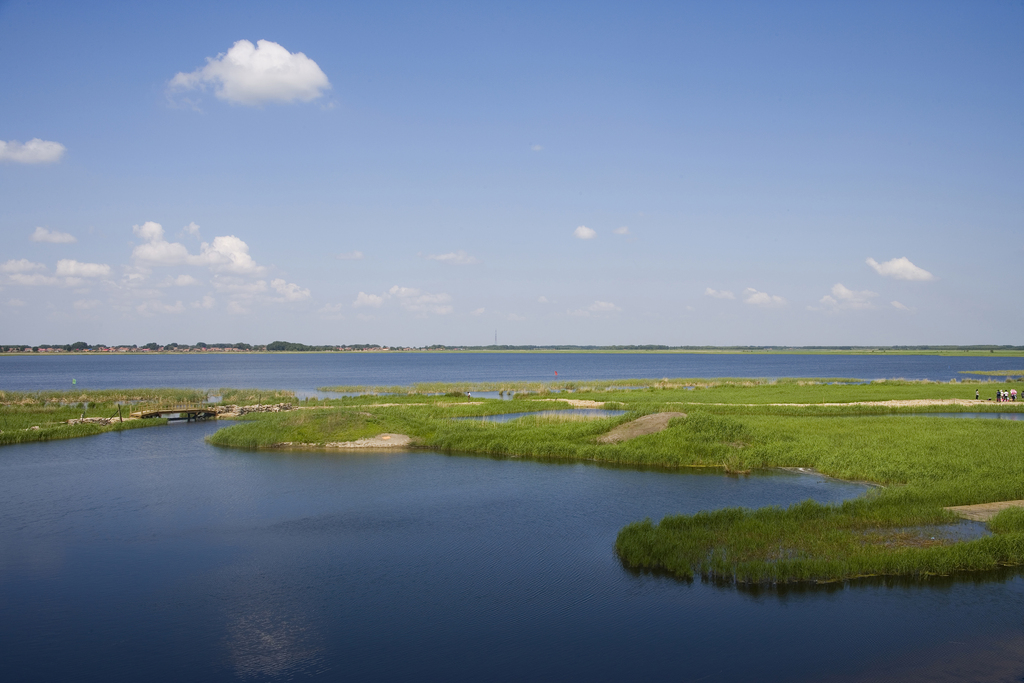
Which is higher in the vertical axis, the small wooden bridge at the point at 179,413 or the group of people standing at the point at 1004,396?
the group of people standing at the point at 1004,396

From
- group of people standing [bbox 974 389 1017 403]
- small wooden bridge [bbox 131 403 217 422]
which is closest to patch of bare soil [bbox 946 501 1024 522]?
group of people standing [bbox 974 389 1017 403]

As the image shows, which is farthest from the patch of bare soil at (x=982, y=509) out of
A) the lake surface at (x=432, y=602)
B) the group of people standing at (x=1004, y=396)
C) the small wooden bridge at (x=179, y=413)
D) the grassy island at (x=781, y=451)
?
the small wooden bridge at (x=179, y=413)

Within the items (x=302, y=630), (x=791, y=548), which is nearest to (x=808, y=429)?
(x=791, y=548)

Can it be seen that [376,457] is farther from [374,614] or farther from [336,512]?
[374,614]

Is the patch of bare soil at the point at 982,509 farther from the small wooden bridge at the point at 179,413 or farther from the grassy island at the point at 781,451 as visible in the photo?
the small wooden bridge at the point at 179,413

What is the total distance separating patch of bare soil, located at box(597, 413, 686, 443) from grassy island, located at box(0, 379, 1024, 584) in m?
0.18

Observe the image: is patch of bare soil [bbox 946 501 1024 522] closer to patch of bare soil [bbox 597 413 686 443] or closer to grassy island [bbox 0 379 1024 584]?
grassy island [bbox 0 379 1024 584]

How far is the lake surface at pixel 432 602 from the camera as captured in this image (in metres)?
14.9

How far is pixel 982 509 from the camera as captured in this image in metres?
24.1

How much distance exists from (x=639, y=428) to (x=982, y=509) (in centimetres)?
1862

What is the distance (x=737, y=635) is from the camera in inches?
635

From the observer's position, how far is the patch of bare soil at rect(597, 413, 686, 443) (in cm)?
3944

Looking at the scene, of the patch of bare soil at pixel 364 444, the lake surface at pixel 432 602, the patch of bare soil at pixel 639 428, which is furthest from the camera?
the patch of bare soil at pixel 364 444

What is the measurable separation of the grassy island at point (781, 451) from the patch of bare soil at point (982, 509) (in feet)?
1.10
